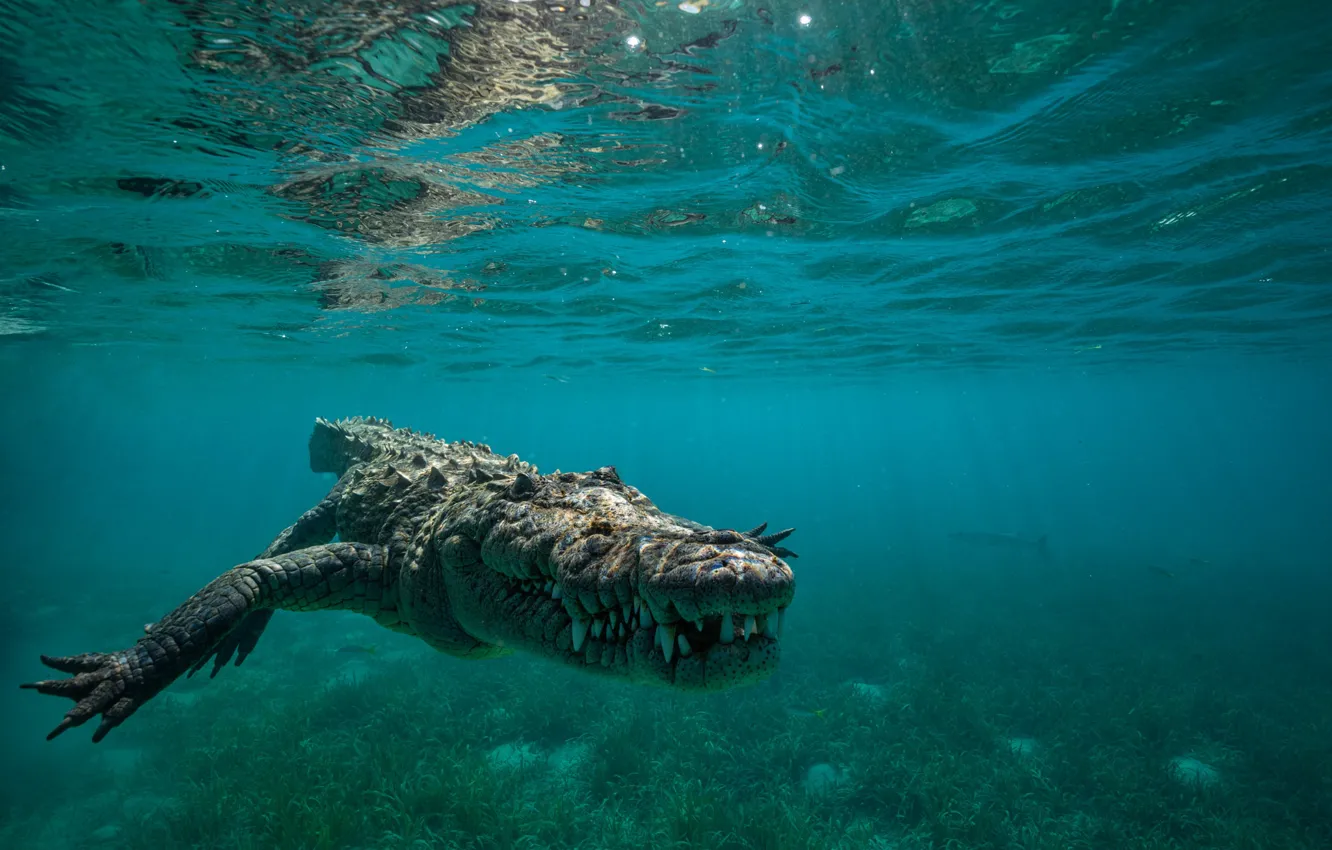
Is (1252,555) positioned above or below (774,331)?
below

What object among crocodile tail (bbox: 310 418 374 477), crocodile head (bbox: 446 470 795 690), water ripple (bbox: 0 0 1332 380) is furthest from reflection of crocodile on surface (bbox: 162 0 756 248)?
crocodile head (bbox: 446 470 795 690)

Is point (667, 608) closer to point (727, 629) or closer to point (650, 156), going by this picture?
point (727, 629)

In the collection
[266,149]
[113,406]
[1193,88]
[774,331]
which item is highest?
[1193,88]

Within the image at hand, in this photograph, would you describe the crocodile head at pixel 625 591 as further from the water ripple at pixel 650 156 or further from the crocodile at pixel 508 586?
the water ripple at pixel 650 156

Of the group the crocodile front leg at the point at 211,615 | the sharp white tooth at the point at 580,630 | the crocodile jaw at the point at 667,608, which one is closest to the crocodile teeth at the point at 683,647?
the crocodile jaw at the point at 667,608

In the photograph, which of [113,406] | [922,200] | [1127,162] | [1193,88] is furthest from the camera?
[113,406]

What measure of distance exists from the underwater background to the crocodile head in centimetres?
486

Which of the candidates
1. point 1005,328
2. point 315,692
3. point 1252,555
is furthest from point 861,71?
point 1252,555

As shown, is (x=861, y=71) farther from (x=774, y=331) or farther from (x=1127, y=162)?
(x=774, y=331)

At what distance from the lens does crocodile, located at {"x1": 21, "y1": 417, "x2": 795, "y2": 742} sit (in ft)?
7.49

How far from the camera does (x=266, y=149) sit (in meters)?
7.80

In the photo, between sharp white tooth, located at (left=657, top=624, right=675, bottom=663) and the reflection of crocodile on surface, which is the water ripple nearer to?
the reflection of crocodile on surface

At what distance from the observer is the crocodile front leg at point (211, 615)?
3.42 metres

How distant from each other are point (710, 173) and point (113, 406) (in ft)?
236
